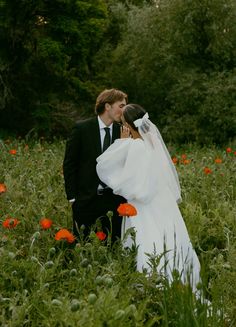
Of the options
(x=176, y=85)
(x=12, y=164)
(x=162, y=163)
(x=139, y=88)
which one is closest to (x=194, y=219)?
(x=162, y=163)

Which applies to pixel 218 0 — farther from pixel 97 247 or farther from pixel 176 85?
pixel 97 247

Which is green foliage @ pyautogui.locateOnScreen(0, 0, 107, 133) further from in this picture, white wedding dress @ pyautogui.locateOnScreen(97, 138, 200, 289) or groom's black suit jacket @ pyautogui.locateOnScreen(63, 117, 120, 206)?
white wedding dress @ pyautogui.locateOnScreen(97, 138, 200, 289)

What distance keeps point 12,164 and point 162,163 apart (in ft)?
15.1

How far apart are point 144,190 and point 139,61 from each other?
2140 cm

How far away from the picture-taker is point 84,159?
5148mm

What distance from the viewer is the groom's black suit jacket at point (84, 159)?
16.8 feet

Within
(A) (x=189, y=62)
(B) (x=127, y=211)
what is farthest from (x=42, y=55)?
(B) (x=127, y=211)

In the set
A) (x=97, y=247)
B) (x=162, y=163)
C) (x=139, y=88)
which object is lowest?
(x=139, y=88)

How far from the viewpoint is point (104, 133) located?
5215 millimetres

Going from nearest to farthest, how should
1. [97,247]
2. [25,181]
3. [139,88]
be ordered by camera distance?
[97,247]
[25,181]
[139,88]

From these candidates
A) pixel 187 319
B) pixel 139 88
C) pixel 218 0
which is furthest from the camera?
pixel 139 88

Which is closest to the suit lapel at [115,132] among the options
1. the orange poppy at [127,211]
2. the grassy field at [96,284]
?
the grassy field at [96,284]

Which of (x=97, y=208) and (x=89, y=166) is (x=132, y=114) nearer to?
(x=89, y=166)

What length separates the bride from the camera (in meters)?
4.89
